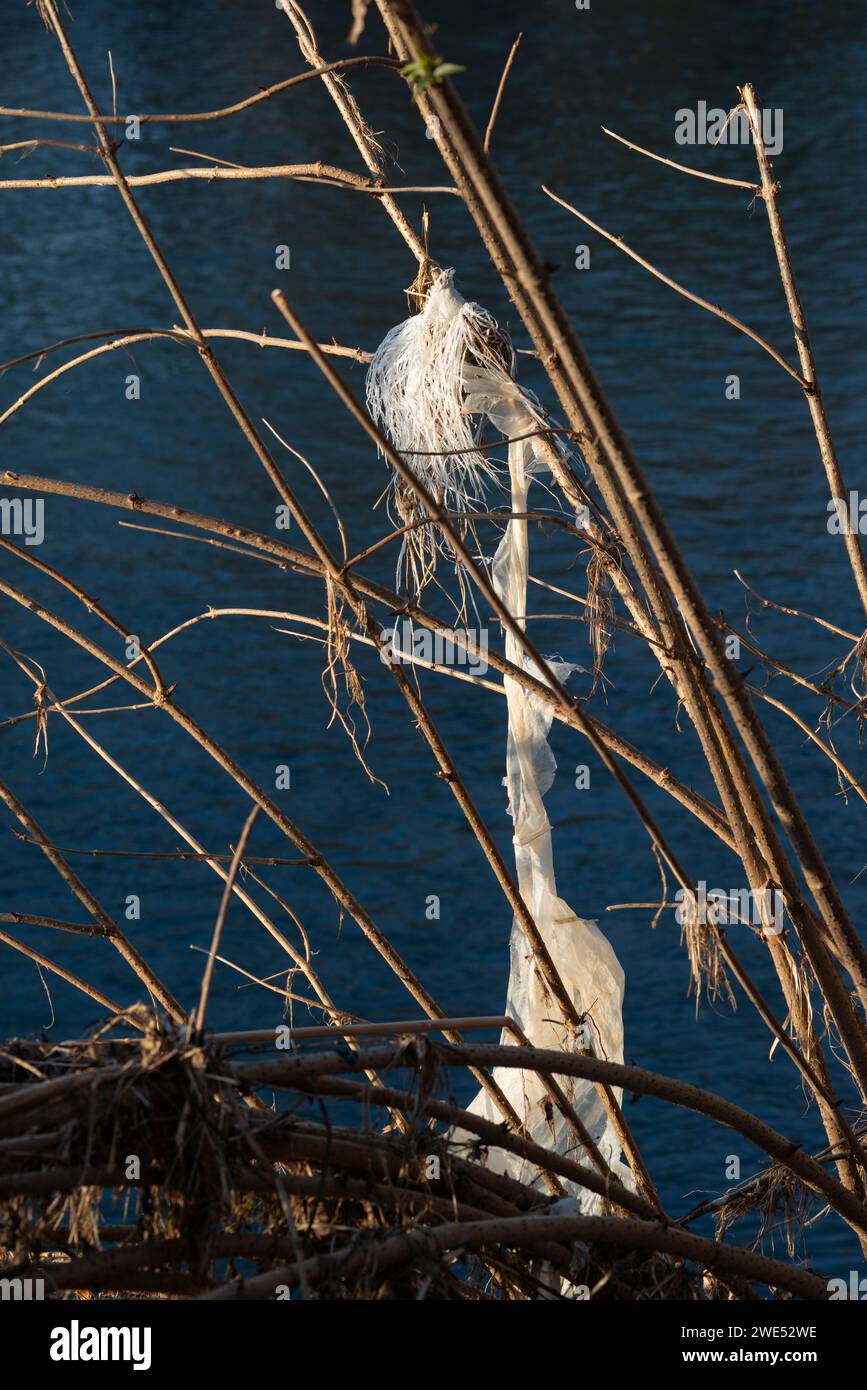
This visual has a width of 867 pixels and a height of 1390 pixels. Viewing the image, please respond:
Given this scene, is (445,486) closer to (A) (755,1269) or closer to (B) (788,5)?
(A) (755,1269)

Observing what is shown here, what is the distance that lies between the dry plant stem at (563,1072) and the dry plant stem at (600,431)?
0.13 metres

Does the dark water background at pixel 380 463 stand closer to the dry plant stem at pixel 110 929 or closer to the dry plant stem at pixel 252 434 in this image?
the dry plant stem at pixel 110 929

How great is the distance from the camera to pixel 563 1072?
1094mm

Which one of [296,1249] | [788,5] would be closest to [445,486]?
[296,1249]

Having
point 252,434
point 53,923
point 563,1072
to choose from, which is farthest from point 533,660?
point 53,923

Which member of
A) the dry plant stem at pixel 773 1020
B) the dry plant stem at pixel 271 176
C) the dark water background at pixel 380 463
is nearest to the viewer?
the dry plant stem at pixel 773 1020

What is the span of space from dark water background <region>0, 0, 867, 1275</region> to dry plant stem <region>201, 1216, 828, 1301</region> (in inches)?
72.4

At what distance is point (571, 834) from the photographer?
19.7 ft

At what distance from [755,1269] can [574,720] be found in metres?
0.42

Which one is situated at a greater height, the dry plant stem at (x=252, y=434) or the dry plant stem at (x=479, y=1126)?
the dry plant stem at (x=252, y=434)

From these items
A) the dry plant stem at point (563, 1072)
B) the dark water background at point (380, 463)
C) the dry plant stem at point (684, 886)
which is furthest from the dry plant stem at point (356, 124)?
the dark water background at point (380, 463)

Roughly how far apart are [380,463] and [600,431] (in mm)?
8306

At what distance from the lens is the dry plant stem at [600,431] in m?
1.00

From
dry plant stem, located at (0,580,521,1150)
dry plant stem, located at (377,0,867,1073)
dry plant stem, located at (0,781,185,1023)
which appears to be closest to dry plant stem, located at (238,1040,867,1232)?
dry plant stem, located at (377,0,867,1073)
